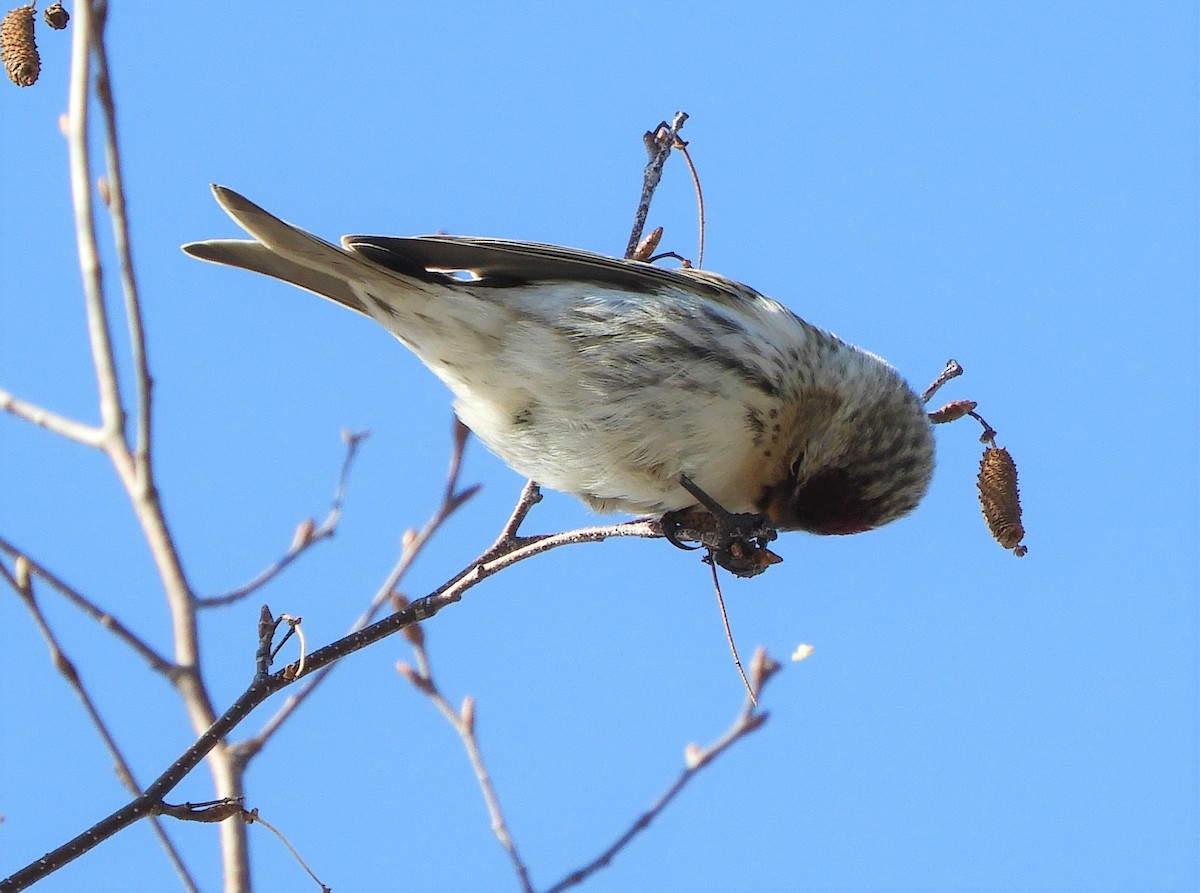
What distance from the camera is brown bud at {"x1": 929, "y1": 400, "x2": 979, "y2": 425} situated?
3.28m

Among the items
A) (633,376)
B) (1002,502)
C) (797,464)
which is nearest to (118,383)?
(633,376)

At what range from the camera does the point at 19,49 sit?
285 centimetres

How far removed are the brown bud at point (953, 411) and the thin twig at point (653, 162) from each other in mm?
874

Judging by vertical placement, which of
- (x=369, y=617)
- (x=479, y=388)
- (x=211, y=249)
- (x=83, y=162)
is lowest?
(x=369, y=617)

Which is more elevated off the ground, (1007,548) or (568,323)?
(568,323)

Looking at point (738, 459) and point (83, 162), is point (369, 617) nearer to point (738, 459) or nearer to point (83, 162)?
point (738, 459)

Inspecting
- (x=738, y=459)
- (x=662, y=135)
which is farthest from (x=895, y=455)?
(x=662, y=135)

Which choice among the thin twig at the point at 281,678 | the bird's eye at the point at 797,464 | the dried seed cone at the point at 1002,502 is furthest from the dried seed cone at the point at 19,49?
the dried seed cone at the point at 1002,502

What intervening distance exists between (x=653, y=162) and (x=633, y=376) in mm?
540

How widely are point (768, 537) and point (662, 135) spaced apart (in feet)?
3.48

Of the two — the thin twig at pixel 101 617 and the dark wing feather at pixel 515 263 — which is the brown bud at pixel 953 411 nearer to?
the dark wing feather at pixel 515 263

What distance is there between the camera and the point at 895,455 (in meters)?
3.48

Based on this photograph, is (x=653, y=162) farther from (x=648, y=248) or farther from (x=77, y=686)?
(x=77, y=686)

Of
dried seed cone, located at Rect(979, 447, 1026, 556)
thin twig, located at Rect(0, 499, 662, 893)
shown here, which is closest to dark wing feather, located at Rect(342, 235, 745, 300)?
thin twig, located at Rect(0, 499, 662, 893)
